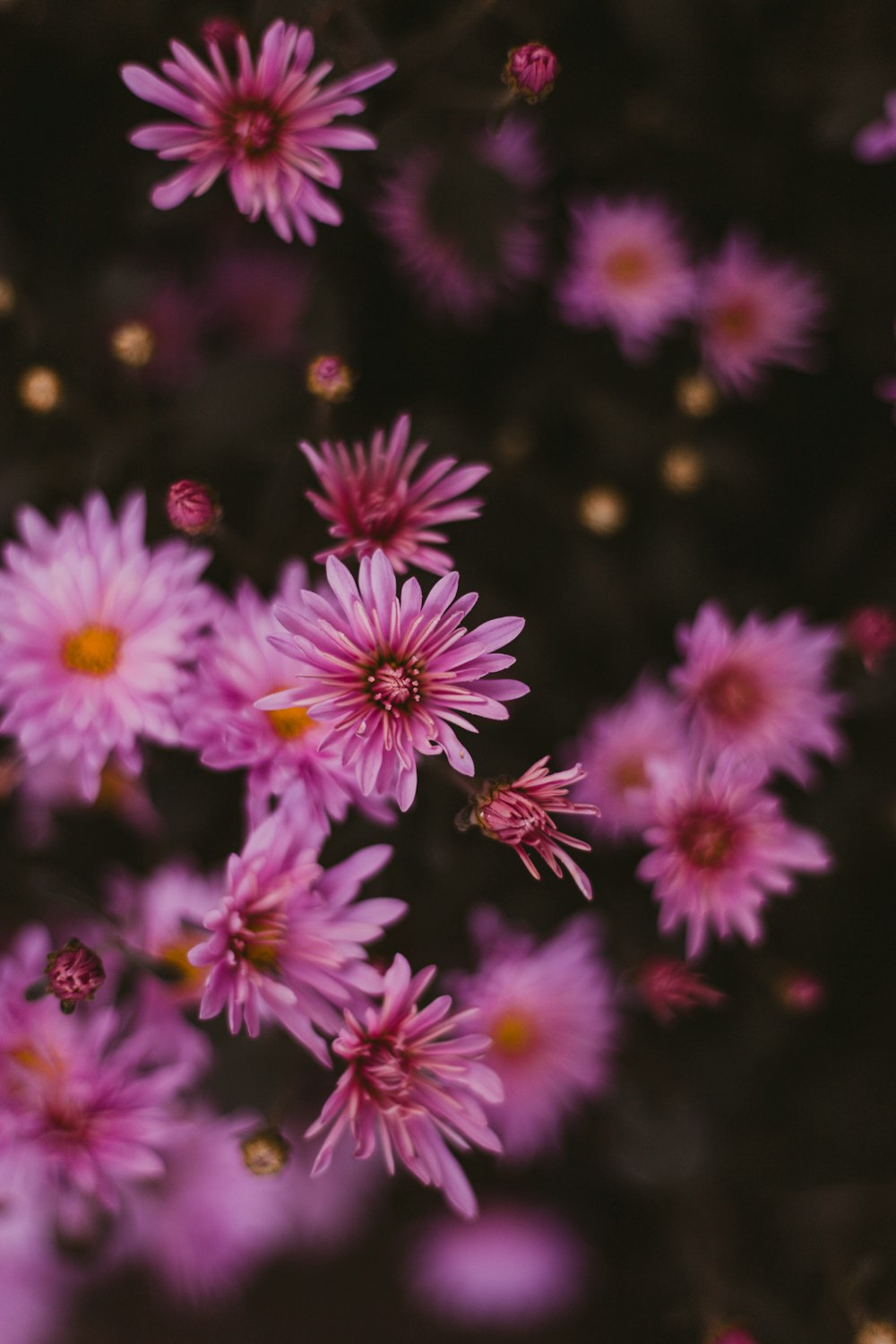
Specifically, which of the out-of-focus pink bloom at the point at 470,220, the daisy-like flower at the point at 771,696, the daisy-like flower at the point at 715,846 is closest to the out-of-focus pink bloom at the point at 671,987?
the daisy-like flower at the point at 715,846

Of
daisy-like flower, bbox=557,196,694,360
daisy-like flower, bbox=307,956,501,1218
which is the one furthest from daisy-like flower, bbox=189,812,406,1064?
daisy-like flower, bbox=557,196,694,360

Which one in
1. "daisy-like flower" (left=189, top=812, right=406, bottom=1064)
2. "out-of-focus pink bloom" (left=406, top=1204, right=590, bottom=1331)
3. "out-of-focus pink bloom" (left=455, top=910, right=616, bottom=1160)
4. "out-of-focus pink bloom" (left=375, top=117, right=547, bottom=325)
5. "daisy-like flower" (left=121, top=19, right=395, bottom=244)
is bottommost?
"out-of-focus pink bloom" (left=406, top=1204, right=590, bottom=1331)

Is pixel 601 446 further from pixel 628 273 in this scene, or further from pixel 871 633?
pixel 871 633

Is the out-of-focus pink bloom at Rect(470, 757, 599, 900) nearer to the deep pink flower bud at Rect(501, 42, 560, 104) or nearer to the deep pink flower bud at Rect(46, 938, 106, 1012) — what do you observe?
the deep pink flower bud at Rect(46, 938, 106, 1012)

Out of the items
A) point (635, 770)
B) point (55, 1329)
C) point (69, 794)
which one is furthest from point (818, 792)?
point (55, 1329)

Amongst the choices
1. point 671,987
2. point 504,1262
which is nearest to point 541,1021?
point 671,987

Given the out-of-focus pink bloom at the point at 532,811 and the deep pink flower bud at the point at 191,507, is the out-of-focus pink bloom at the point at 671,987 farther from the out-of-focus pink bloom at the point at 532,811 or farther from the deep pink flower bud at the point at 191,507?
the deep pink flower bud at the point at 191,507
